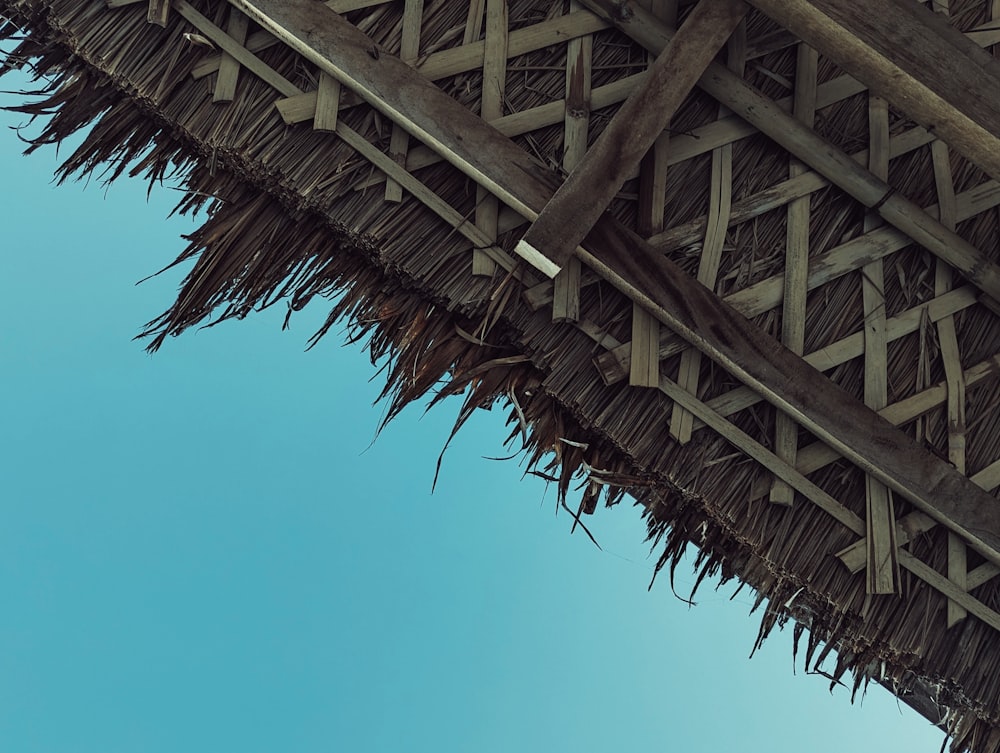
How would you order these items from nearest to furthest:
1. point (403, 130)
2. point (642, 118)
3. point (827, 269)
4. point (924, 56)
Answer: point (924, 56)
point (642, 118)
point (403, 130)
point (827, 269)

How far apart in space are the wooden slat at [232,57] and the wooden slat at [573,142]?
72 centimetres

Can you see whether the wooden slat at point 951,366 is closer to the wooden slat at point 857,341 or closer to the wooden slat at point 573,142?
the wooden slat at point 857,341

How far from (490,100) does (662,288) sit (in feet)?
1.84

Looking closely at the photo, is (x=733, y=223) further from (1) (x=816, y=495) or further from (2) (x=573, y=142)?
(1) (x=816, y=495)

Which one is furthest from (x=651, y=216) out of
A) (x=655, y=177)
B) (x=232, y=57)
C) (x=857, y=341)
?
(x=232, y=57)

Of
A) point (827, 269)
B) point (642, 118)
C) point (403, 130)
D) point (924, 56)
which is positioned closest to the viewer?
point (924, 56)

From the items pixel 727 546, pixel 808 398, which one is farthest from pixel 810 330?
pixel 727 546

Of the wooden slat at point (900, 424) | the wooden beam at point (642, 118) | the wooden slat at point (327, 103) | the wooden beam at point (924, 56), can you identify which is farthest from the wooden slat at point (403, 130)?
the wooden slat at point (900, 424)

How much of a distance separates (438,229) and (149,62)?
0.74m

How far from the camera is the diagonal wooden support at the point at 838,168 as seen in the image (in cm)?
188

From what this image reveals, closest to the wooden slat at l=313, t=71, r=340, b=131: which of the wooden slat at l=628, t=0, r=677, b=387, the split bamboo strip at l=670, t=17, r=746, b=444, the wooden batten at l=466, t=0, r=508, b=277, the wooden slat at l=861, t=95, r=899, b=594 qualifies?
the wooden batten at l=466, t=0, r=508, b=277

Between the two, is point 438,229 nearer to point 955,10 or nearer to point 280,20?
point 280,20

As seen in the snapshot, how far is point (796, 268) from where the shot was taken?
6.24 feet

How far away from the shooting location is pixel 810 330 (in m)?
1.92
